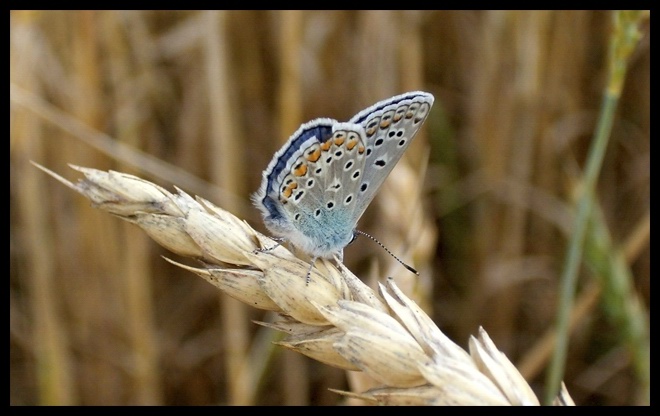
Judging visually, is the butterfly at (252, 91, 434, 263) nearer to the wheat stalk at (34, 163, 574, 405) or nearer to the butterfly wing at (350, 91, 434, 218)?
the butterfly wing at (350, 91, 434, 218)

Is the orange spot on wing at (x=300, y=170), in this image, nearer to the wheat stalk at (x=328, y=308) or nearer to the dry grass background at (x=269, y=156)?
the wheat stalk at (x=328, y=308)

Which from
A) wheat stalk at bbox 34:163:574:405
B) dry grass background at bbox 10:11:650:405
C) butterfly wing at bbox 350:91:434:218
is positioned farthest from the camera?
dry grass background at bbox 10:11:650:405

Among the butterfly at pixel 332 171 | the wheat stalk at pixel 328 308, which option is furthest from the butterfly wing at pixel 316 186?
the wheat stalk at pixel 328 308

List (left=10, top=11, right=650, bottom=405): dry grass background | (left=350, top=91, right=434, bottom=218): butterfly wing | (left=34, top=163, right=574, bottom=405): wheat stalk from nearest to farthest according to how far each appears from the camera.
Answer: (left=34, top=163, right=574, bottom=405): wheat stalk, (left=350, top=91, right=434, bottom=218): butterfly wing, (left=10, top=11, right=650, bottom=405): dry grass background

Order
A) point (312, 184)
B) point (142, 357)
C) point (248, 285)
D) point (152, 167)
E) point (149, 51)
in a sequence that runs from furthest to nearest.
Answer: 1. point (149, 51)
2. point (142, 357)
3. point (152, 167)
4. point (312, 184)
5. point (248, 285)

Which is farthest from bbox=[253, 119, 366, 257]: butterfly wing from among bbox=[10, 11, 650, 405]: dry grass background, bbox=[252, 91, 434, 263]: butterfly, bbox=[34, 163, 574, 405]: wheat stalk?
bbox=[10, 11, 650, 405]: dry grass background

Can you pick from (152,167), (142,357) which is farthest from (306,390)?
(152,167)

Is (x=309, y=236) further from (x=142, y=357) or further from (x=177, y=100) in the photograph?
(x=177, y=100)

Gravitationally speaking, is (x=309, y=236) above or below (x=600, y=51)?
below
